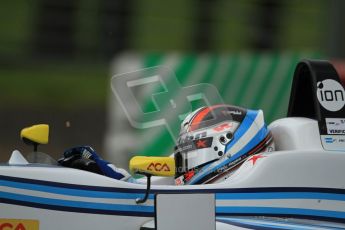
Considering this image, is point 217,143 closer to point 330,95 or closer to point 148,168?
point 148,168

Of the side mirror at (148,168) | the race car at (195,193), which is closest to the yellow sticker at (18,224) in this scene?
the race car at (195,193)

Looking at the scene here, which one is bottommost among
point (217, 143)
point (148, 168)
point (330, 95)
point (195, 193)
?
point (195, 193)

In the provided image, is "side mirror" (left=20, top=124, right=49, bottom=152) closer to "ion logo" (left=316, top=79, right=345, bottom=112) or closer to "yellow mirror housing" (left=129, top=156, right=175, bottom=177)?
"yellow mirror housing" (left=129, top=156, right=175, bottom=177)

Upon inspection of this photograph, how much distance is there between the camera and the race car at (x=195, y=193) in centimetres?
399

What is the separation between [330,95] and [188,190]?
1082mm

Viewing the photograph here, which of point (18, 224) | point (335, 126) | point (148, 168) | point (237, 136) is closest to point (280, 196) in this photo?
point (237, 136)

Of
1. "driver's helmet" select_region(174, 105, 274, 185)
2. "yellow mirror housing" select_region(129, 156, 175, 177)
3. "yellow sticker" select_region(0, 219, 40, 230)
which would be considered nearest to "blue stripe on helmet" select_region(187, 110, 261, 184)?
"driver's helmet" select_region(174, 105, 274, 185)

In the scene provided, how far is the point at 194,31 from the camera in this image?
11.5 m

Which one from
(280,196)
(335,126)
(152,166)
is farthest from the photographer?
(335,126)

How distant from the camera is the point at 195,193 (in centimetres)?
408

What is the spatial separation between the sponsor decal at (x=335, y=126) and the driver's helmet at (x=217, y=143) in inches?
12.6

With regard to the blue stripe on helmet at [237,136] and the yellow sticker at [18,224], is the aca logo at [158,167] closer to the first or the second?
the blue stripe on helmet at [237,136]

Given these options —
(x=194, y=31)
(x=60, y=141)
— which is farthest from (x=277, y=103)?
(x=194, y=31)

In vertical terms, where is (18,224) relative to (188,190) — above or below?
below
